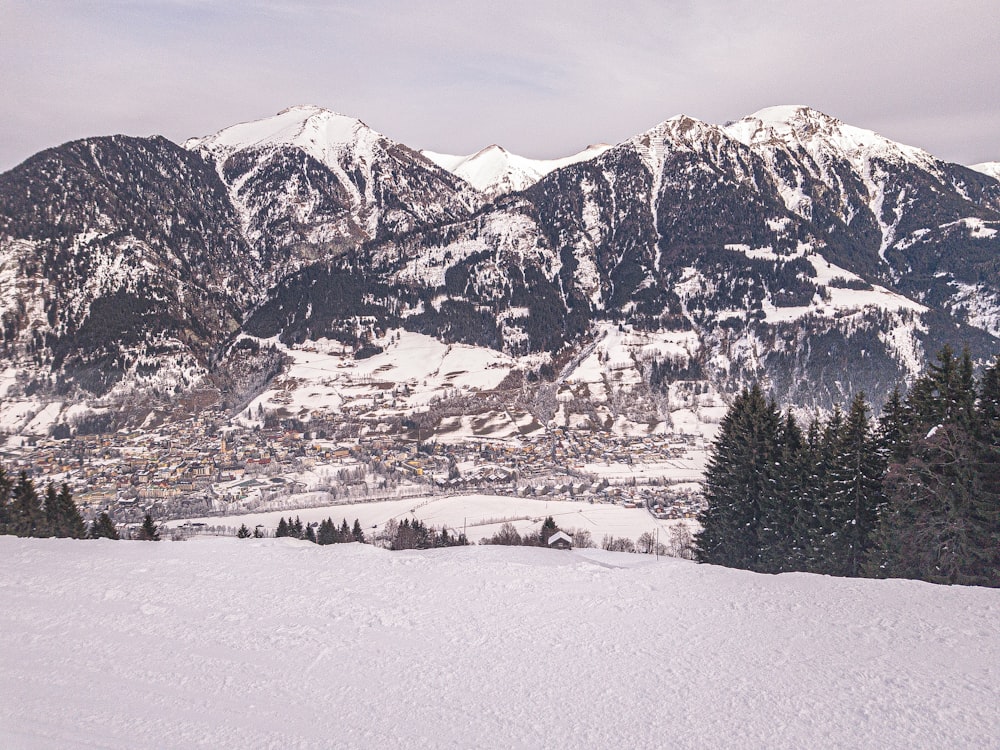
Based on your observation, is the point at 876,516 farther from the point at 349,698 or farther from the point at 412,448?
the point at 412,448

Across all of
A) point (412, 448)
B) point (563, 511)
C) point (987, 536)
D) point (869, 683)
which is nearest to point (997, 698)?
point (869, 683)

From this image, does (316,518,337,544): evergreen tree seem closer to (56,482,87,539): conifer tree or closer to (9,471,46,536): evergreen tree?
(56,482,87,539): conifer tree

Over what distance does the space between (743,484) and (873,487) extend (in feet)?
18.7

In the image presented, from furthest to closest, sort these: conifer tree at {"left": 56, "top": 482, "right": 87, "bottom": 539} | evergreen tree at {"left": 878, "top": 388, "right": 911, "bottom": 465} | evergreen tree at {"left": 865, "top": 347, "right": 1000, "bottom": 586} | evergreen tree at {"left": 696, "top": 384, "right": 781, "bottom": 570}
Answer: conifer tree at {"left": 56, "top": 482, "right": 87, "bottom": 539}
evergreen tree at {"left": 696, "top": 384, "right": 781, "bottom": 570}
evergreen tree at {"left": 878, "top": 388, "right": 911, "bottom": 465}
evergreen tree at {"left": 865, "top": 347, "right": 1000, "bottom": 586}

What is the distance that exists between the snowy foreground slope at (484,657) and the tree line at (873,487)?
323 inches

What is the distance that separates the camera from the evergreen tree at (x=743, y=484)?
2736cm

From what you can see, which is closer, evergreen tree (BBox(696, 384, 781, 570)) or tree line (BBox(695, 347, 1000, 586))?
tree line (BBox(695, 347, 1000, 586))

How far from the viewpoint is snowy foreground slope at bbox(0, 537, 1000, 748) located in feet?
26.9

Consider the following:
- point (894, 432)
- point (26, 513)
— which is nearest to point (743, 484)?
point (894, 432)

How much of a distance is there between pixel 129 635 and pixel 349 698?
5.24m

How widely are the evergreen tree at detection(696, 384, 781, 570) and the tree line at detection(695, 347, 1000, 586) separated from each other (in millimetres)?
54

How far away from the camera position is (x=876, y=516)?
23344 millimetres

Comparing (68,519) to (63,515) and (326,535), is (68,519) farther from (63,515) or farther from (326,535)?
(326,535)

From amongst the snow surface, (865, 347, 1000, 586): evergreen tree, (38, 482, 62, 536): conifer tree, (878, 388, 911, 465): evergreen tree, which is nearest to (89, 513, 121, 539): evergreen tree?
(38, 482, 62, 536): conifer tree
